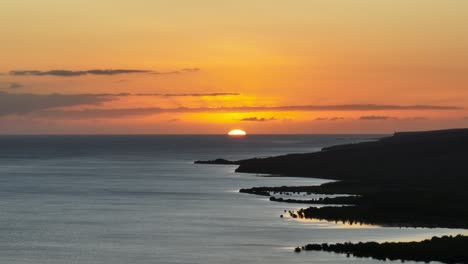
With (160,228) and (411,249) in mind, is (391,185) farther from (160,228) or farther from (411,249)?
(411,249)

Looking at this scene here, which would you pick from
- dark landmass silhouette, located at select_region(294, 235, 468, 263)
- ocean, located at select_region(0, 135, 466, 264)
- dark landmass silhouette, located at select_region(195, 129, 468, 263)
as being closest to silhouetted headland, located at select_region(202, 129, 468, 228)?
dark landmass silhouette, located at select_region(195, 129, 468, 263)

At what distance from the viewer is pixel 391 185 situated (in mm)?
127750

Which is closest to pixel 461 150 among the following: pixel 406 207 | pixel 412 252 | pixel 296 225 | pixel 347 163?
pixel 347 163

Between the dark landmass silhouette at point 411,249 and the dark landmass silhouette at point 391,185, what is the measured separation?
70 mm

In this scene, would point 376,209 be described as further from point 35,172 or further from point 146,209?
point 35,172

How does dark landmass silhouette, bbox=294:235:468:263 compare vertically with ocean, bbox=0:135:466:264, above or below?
below

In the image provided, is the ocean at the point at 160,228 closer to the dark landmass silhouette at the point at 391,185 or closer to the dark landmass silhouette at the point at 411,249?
the dark landmass silhouette at the point at 411,249

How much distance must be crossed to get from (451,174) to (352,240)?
75197 millimetres

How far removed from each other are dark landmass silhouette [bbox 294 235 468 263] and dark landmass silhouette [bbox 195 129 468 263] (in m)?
0.07

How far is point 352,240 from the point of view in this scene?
2800 inches

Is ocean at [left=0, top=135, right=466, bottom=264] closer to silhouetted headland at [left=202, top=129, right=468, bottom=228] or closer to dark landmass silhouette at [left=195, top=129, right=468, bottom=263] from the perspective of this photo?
dark landmass silhouette at [left=195, top=129, right=468, bottom=263]

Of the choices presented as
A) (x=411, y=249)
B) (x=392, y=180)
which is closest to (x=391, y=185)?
(x=392, y=180)

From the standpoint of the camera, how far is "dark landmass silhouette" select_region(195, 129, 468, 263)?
8391cm

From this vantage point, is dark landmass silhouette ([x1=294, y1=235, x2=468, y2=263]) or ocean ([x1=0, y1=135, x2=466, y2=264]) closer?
dark landmass silhouette ([x1=294, y1=235, x2=468, y2=263])
